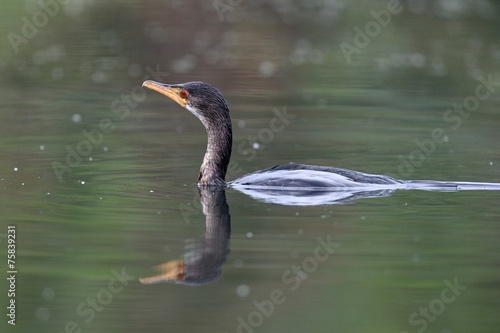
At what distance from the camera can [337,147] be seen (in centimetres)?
1337

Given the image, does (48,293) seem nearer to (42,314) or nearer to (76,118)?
(42,314)

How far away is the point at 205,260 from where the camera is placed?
789 centimetres

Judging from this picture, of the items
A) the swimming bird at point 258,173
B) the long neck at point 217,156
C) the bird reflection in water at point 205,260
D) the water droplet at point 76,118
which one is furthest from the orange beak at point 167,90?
the water droplet at point 76,118

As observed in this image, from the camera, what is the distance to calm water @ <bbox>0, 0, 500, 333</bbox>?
707 centimetres

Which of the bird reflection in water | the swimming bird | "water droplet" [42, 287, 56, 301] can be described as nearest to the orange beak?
the swimming bird

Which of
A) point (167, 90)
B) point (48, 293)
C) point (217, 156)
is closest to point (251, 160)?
point (217, 156)

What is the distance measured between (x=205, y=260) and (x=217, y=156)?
332 cm

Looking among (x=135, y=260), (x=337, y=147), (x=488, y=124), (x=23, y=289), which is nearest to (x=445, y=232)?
(x=135, y=260)

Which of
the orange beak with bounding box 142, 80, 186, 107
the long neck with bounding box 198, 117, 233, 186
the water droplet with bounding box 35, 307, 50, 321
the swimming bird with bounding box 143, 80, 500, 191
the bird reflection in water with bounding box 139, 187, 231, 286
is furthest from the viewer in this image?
the long neck with bounding box 198, 117, 233, 186

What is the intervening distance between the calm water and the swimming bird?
29 cm

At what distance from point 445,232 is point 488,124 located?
6.44m

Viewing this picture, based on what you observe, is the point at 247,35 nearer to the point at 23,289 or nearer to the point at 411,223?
the point at 411,223

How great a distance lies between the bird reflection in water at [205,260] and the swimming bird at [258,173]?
37.4 inches

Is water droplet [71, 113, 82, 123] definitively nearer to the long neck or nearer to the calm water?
the calm water
